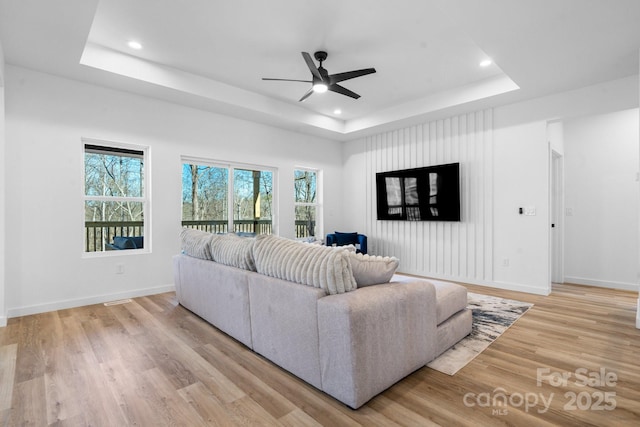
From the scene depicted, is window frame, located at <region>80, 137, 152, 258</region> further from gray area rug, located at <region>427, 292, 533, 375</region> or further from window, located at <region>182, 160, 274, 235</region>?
gray area rug, located at <region>427, 292, 533, 375</region>

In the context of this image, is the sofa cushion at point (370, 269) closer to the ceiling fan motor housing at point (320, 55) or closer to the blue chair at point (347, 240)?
the ceiling fan motor housing at point (320, 55)

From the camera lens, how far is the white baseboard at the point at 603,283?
4488 mm

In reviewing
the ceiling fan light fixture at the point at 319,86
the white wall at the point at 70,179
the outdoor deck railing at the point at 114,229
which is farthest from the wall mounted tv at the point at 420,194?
the white wall at the point at 70,179

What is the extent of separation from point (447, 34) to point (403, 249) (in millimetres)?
3641

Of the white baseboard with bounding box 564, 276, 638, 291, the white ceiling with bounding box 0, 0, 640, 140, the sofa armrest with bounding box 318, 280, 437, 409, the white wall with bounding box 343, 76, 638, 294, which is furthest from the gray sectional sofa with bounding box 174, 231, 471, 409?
the white baseboard with bounding box 564, 276, 638, 291

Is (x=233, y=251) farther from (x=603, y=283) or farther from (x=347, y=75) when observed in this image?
(x=603, y=283)

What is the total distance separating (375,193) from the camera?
6316 mm

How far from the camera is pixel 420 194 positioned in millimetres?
5473

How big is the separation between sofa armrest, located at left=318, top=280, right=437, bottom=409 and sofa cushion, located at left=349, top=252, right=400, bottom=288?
0.07 meters

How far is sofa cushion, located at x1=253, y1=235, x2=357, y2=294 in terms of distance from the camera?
1928 millimetres

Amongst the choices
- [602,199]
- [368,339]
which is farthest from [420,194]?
[368,339]

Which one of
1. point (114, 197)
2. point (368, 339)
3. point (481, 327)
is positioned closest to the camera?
Result: point (368, 339)

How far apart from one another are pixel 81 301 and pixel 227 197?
2362 mm

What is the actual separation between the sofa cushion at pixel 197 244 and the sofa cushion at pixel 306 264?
101 cm
